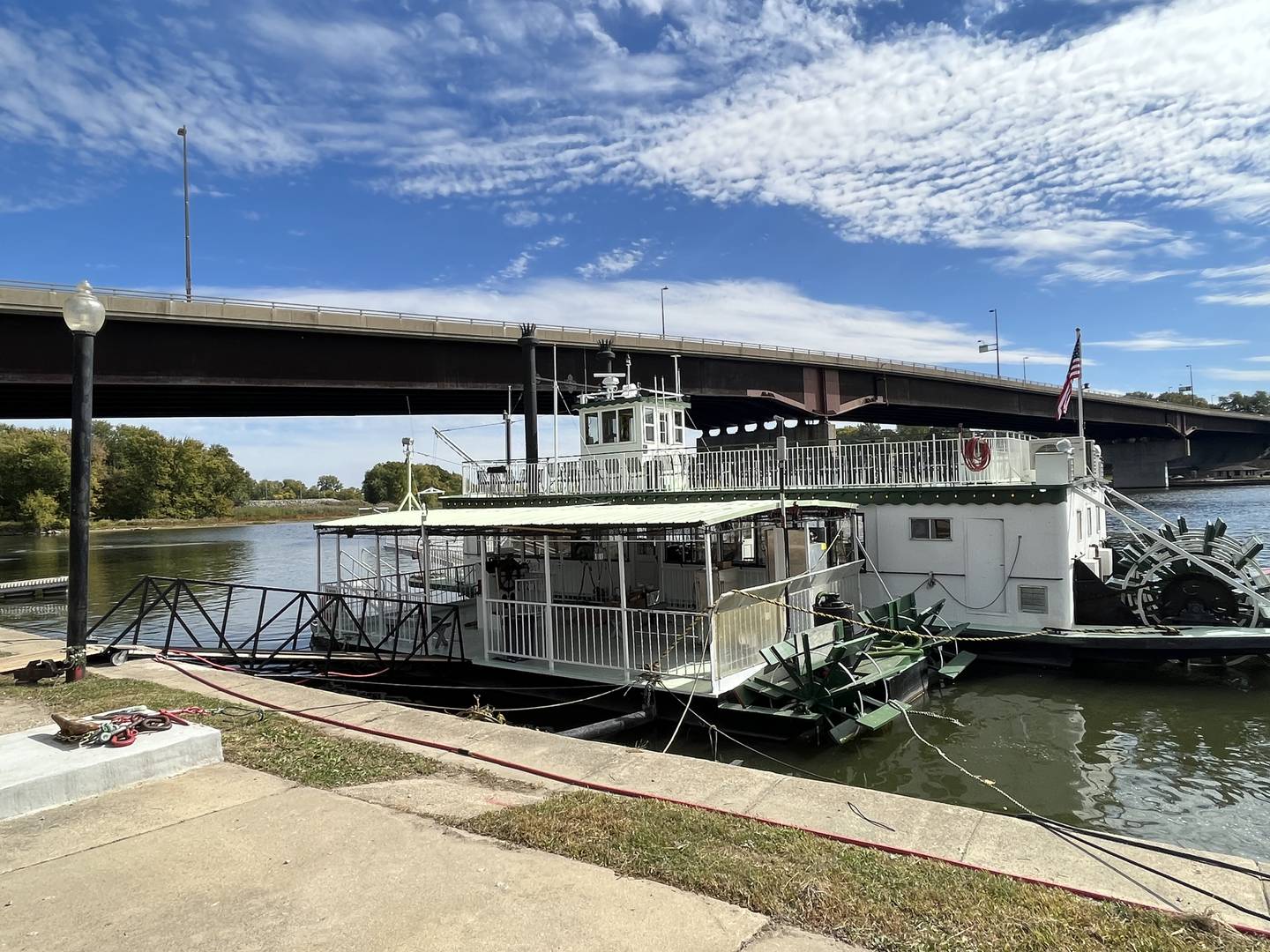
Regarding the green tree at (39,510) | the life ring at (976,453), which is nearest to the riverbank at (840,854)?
the life ring at (976,453)

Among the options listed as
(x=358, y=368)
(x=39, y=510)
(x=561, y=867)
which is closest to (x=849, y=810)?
(x=561, y=867)

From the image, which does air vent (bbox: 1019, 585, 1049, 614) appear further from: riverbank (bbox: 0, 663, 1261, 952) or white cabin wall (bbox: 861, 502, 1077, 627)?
riverbank (bbox: 0, 663, 1261, 952)

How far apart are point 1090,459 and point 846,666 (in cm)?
950

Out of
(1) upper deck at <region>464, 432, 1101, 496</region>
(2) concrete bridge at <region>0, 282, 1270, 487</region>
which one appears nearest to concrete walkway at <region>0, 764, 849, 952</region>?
(1) upper deck at <region>464, 432, 1101, 496</region>

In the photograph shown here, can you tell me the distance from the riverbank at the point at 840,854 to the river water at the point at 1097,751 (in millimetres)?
3747

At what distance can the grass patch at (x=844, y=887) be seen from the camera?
154 inches

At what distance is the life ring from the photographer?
46.5 ft

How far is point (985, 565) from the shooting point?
566 inches

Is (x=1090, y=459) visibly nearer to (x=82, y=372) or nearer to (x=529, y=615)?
(x=529, y=615)

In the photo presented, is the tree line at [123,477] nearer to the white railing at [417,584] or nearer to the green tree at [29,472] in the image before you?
the green tree at [29,472]

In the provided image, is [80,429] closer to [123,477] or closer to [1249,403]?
[123,477]

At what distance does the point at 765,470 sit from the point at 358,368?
18.4 meters

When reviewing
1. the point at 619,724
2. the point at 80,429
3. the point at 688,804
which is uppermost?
the point at 80,429

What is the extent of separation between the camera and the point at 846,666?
11.3 metres
